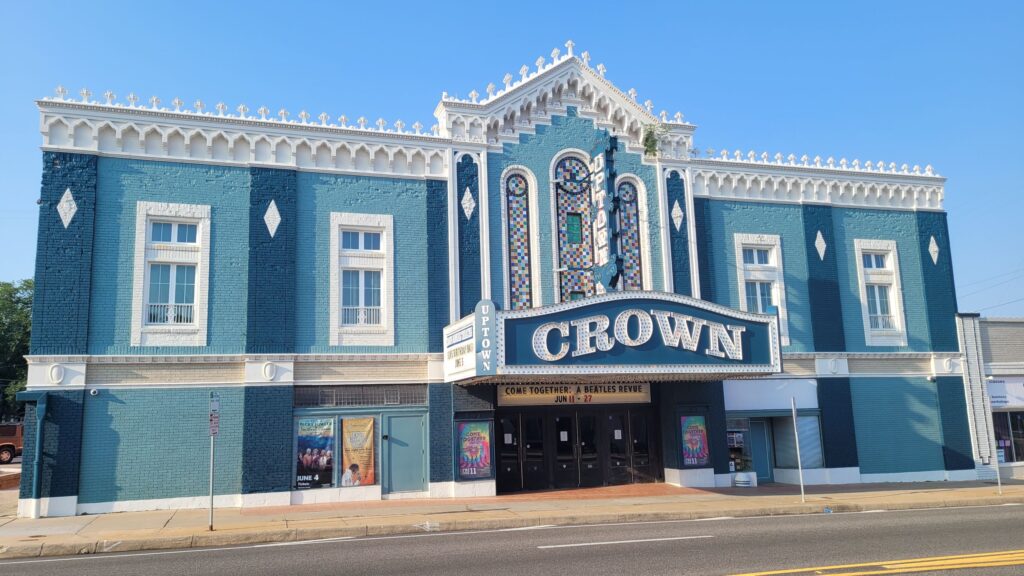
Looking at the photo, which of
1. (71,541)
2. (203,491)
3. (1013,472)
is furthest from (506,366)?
(1013,472)

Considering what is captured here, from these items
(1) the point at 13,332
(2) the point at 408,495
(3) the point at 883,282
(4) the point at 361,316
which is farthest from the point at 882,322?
(1) the point at 13,332

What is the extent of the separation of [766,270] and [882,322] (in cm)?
479

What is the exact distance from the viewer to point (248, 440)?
2067 centimetres

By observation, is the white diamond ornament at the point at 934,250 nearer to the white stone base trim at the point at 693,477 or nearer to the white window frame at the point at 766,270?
the white window frame at the point at 766,270

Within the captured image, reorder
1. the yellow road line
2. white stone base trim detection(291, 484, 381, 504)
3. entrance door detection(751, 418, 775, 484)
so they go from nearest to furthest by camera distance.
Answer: the yellow road line < white stone base trim detection(291, 484, 381, 504) < entrance door detection(751, 418, 775, 484)

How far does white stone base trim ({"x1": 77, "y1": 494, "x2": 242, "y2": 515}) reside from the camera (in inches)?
764

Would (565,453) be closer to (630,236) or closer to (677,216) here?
(630,236)

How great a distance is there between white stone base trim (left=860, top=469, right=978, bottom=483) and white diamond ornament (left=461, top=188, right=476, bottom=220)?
15.6m

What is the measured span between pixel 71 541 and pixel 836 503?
57.4 ft

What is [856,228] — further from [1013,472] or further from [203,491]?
Result: [203,491]

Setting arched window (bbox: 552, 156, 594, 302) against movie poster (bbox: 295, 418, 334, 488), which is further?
arched window (bbox: 552, 156, 594, 302)

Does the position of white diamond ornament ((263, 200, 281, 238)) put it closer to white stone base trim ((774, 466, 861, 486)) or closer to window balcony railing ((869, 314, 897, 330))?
white stone base trim ((774, 466, 861, 486))

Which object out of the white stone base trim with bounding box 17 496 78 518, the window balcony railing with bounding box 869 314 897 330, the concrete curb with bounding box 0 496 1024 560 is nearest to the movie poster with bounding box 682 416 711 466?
the concrete curb with bounding box 0 496 1024 560

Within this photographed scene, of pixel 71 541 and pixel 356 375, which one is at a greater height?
pixel 356 375
